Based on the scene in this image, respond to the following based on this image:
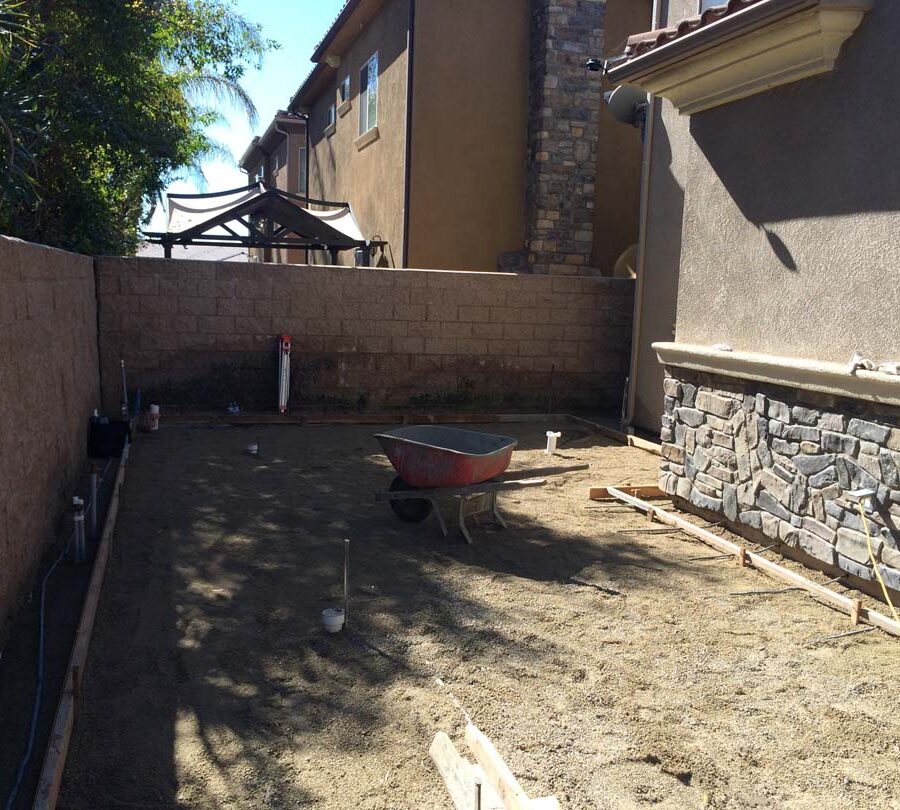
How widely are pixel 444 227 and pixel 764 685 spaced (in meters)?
10.8

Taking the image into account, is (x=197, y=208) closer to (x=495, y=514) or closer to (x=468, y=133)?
(x=468, y=133)

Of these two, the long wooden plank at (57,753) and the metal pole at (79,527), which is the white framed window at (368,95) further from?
the long wooden plank at (57,753)

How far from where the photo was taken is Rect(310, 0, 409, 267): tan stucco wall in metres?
14.0

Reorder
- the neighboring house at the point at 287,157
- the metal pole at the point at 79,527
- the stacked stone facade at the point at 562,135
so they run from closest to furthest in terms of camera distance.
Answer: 1. the metal pole at the point at 79,527
2. the stacked stone facade at the point at 562,135
3. the neighboring house at the point at 287,157

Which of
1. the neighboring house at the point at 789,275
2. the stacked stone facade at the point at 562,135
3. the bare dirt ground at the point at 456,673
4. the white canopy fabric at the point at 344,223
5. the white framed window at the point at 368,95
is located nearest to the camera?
the bare dirt ground at the point at 456,673

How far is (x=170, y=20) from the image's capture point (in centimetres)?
1144

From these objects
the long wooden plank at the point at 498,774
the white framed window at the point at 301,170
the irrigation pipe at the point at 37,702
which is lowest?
the irrigation pipe at the point at 37,702

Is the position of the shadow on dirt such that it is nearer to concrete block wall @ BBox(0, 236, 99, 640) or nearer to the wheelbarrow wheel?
the wheelbarrow wheel

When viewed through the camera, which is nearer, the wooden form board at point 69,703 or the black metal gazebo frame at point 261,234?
the wooden form board at point 69,703

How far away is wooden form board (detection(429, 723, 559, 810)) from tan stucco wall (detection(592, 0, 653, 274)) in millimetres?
12022

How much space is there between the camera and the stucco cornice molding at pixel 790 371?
16.6ft

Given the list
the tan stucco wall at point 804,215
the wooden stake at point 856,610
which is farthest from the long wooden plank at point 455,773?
the tan stucco wall at point 804,215

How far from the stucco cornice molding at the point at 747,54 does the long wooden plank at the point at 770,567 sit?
343 centimetres

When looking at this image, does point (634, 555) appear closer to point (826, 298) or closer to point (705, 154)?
point (826, 298)
